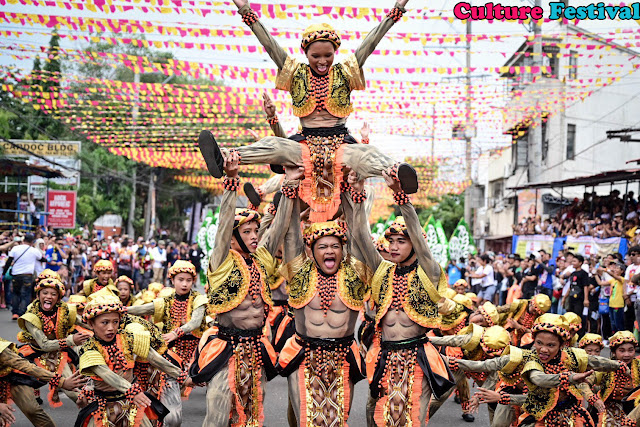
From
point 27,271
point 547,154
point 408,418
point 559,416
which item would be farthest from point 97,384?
point 547,154

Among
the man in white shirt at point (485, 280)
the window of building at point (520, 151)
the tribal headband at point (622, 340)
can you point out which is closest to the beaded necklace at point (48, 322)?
the tribal headband at point (622, 340)

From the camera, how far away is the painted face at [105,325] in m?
5.70

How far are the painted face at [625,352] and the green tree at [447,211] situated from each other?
3183 cm

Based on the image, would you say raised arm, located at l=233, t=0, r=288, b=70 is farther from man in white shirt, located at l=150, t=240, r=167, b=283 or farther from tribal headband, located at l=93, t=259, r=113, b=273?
man in white shirt, located at l=150, t=240, r=167, b=283

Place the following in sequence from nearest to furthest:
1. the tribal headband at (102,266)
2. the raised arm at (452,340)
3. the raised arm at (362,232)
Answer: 1. the raised arm at (362,232)
2. the raised arm at (452,340)
3. the tribal headband at (102,266)

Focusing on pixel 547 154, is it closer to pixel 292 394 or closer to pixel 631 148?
pixel 631 148

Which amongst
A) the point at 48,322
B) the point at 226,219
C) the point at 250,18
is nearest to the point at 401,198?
the point at 226,219

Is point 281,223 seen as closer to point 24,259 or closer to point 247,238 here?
point 247,238

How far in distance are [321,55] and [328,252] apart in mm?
1584

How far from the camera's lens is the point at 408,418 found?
17.7 feet

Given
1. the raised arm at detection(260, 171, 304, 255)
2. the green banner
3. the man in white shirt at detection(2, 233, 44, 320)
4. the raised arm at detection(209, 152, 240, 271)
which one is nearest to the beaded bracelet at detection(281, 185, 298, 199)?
the raised arm at detection(260, 171, 304, 255)

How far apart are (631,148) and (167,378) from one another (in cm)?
2363

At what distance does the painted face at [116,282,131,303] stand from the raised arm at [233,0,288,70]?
4058 mm

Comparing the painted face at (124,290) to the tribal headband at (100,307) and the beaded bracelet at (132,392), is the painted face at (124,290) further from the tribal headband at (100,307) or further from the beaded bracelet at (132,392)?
the beaded bracelet at (132,392)
